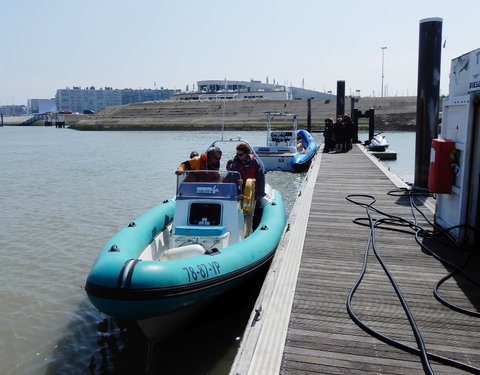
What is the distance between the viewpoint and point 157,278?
14.6 ft

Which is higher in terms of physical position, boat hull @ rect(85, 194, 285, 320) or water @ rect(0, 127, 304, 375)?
boat hull @ rect(85, 194, 285, 320)

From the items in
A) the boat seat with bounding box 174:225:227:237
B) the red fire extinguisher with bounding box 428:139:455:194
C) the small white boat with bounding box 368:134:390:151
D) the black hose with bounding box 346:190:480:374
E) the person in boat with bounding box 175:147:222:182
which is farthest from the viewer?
the small white boat with bounding box 368:134:390:151

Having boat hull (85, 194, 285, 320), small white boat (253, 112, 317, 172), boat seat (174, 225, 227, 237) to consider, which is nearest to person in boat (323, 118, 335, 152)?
small white boat (253, 112, 317, 172)

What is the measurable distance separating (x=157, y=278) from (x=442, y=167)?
3925 mm

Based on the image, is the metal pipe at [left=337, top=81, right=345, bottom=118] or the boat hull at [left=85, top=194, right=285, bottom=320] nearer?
the boat hull at [left=85, top=194, right=285, bottom=320]

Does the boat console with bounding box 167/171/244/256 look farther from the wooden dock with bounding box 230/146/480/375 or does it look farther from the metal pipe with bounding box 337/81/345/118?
the metal pipe with bounding box 337/81/345/118

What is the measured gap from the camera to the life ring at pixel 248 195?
6.78 meters

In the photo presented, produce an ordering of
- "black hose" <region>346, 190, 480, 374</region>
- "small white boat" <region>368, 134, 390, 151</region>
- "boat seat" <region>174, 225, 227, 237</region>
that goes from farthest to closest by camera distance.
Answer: "small white boat" <region>368, 134, 390, 151</region>, "boat seat" <region>174, 225, 227, 237</region>, "black hose" <region>346, 190, 480, 374</region>

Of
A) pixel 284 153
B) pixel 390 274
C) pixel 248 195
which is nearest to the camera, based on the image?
pixel 390 274

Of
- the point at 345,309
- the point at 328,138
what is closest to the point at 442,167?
the point at 345,309

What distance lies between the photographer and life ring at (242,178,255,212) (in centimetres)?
678

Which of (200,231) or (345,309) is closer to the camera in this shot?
(345,309)

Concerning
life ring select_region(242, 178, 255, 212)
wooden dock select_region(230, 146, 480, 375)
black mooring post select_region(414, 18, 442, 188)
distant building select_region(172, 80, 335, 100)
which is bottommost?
wooden dock select_region(230, 146, 480, 375)

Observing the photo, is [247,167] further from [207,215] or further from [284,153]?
[284,153]
